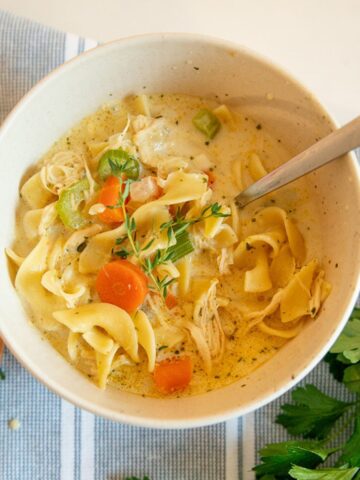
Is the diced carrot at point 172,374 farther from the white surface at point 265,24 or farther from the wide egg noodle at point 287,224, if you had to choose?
the white surface at point 265,24

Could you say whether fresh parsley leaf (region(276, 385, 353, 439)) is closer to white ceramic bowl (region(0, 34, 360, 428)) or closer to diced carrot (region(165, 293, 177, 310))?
white ceramic bowl (region(0, 34, 360, 428))

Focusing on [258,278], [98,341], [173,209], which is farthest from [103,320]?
[258,278]

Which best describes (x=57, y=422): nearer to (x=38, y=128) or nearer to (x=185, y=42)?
(x=38, y=128)

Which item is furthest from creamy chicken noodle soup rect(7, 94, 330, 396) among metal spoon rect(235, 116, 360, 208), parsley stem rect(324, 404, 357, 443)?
parsley stem rect(324, 404, 357, 443)

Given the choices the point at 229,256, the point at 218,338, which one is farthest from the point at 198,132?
the point at 218,338

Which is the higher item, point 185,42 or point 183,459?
point 185,42

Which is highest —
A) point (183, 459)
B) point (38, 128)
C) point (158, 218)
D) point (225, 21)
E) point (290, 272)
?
point (225, 21)
